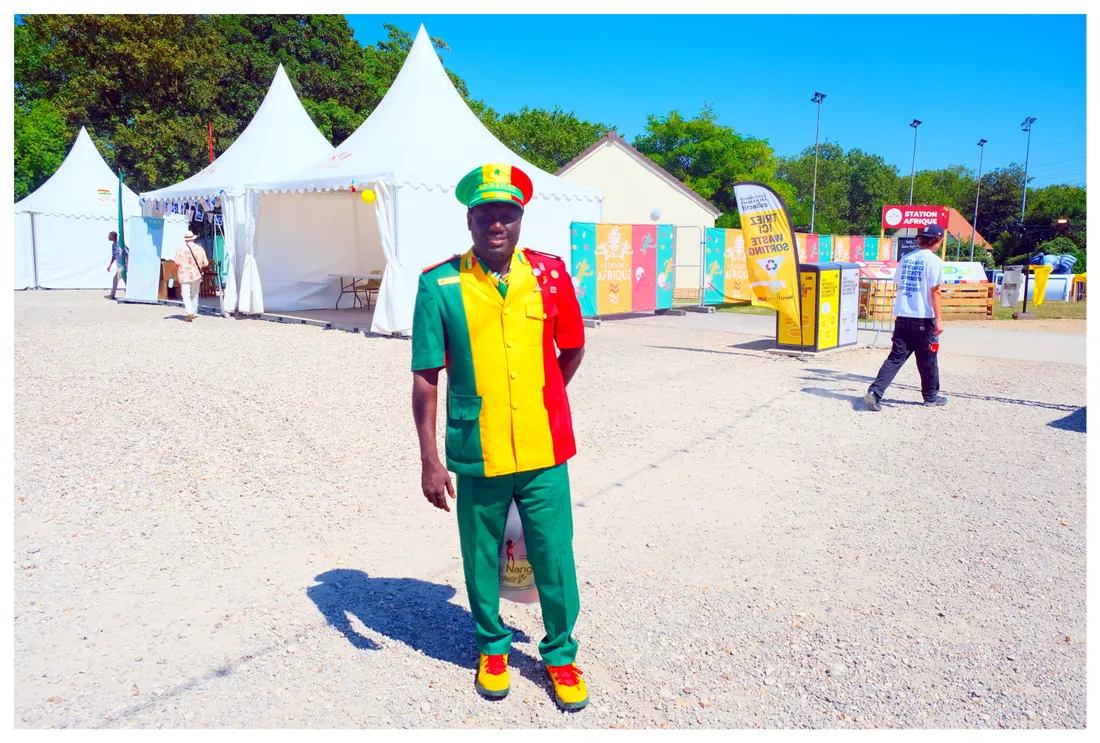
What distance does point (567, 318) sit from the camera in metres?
2.76

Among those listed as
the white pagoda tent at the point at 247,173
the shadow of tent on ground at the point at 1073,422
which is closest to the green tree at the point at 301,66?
the white pagoda tent at the point at 247,173

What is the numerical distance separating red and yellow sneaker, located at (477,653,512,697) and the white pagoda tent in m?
13.3

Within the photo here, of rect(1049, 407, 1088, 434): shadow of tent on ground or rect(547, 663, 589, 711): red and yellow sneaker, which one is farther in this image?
rect(1049, 407, 1088, 434): shadow of tent on ground

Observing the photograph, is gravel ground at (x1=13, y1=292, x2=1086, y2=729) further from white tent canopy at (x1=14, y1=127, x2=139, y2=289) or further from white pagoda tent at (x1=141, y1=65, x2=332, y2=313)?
white tent canopy at (x1=14, y1=127, x2=139, y2=289)

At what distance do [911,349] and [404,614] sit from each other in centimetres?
567

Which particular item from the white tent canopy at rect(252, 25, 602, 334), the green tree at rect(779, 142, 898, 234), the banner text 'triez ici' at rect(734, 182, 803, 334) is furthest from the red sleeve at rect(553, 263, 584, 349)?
the green tree at rect(779, 142, 898, 234)

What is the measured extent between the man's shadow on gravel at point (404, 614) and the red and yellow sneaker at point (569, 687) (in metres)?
0.16

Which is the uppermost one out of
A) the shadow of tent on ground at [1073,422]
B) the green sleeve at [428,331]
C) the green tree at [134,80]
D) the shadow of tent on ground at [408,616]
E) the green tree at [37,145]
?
the green tree at [134,80]

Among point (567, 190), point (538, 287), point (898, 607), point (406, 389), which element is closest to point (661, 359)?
point (406, 389)

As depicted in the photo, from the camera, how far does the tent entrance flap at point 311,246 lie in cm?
1517

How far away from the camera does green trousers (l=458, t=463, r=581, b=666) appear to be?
2.71 meters

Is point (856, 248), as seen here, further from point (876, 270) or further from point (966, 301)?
point (876, 270)

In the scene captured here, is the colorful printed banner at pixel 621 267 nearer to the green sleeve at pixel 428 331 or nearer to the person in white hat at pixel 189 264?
the person in white hat at pixel 189 264

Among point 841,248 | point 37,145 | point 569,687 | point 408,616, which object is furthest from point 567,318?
point 37,145
